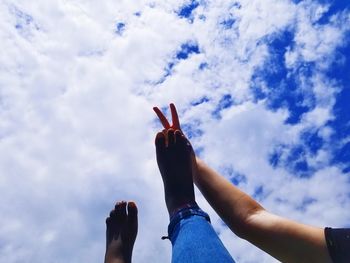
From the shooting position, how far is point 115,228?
408 cm

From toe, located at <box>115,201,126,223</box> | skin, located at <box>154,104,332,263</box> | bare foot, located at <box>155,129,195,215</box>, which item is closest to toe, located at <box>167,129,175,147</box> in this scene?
bare foot, located at <box>155,129,195,215</box>

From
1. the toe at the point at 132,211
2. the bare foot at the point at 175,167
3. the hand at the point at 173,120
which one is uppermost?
the toe at the point at 132,211

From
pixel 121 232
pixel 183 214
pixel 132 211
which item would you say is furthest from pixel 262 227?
pixel 132 211

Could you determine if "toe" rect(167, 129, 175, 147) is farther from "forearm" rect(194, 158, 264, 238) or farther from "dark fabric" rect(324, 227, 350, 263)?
"dark fabric" rect(324, 227, 350, 263)

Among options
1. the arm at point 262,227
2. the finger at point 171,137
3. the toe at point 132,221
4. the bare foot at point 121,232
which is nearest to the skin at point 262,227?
the arm at point 262,227

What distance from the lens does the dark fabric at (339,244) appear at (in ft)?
5.18

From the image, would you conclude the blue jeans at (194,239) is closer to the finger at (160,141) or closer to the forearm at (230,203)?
the forearm at (230,203)

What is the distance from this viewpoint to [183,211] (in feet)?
7.50

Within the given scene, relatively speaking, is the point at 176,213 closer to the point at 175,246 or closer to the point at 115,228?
the point at 175,246

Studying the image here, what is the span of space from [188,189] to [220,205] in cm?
54

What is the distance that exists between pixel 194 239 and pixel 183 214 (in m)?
0.36

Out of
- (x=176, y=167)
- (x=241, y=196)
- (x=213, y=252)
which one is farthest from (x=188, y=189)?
Result: (x=213, y=252)

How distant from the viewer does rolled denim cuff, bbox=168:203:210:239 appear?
2.19 m

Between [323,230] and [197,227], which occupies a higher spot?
[197,227]
